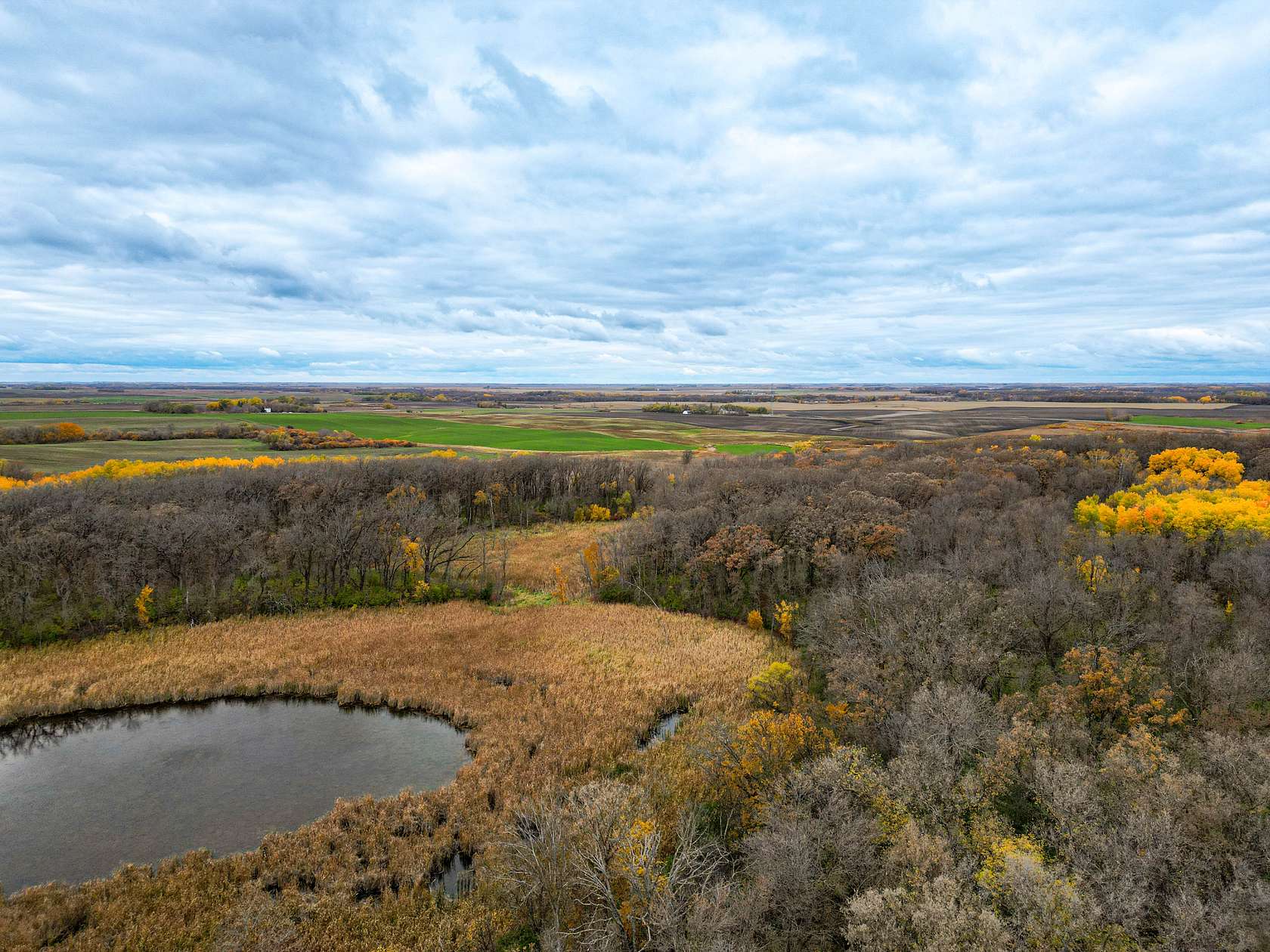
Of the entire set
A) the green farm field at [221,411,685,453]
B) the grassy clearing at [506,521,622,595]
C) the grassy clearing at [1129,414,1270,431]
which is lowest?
the grassy clearing at [506,521,622,595]

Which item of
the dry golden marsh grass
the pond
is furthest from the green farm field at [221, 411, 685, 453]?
the pond

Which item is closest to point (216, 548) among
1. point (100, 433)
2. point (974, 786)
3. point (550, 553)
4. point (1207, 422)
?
point (550, 553)

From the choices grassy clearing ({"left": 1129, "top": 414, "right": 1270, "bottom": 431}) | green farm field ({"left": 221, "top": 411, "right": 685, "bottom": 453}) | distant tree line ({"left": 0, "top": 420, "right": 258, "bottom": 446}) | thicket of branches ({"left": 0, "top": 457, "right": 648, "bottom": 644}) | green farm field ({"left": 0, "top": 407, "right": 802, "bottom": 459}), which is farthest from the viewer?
green farm field ({"left": 221, "top": 411, "right": 685, "bottom": 453})

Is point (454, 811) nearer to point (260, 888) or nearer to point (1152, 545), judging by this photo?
point (260, 888)

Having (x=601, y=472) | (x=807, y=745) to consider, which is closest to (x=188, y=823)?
(x=807, y=745)

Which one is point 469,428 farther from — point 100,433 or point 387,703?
point 387,703

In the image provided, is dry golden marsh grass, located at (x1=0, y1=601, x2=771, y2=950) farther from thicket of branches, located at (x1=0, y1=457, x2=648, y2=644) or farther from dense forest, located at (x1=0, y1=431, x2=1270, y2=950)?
thicket of branches, located at (x1=0, y1=457, x2=648, y2=644)
